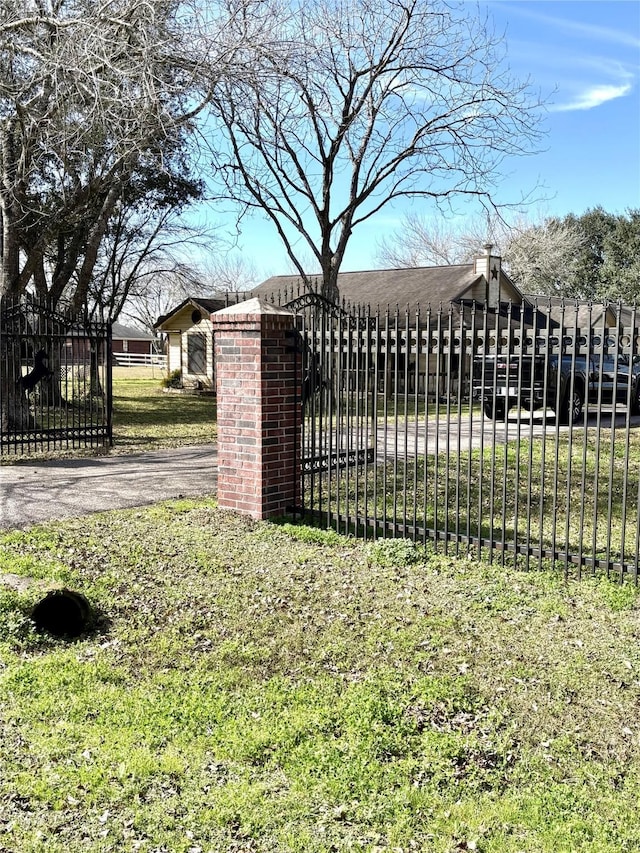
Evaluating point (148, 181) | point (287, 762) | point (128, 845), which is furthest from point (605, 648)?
point (148, 181)

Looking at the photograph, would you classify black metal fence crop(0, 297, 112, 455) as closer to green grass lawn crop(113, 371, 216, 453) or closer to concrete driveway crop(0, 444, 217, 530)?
green grass lawn crop(113, 371, 216, 453)

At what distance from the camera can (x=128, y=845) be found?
2734 mm

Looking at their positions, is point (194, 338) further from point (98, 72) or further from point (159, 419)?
point (98, 72)

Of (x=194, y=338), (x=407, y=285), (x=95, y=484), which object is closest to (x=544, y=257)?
(x=407, y=285)

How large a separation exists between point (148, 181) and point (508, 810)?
22603 mm

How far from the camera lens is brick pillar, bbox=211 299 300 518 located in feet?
23.1

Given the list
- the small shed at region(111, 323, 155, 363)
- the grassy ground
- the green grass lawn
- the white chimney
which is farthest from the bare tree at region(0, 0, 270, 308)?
the small shed at region(111, 323, 155, 363)

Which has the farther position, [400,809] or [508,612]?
[508,612]

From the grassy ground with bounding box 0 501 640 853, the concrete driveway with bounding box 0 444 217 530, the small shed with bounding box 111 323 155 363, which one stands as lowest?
the grassy ground with bounding box 0 501 640 853

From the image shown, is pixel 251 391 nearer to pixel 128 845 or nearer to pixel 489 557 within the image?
pixel 489 557

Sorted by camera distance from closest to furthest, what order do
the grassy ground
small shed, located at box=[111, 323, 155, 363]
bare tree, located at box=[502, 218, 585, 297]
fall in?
the grassy ground < bare tree, located at box=[502, 218, 585, 297] < small shed, located at box=[111, 323, 155, 363]

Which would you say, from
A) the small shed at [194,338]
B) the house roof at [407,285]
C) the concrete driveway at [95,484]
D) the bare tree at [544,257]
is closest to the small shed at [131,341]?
the bare tree at [544,257]

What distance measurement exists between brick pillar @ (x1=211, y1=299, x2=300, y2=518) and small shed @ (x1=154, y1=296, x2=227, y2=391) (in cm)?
2155

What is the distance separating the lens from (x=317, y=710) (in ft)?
12.0
